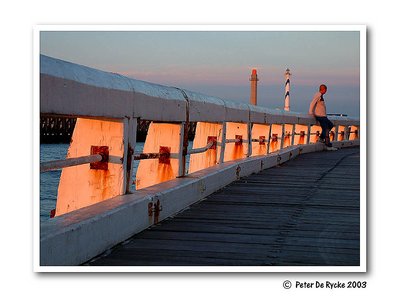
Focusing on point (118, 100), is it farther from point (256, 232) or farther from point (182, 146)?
point (182, 146)

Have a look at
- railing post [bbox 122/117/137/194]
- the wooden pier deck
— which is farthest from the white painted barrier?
the wooden pier deck

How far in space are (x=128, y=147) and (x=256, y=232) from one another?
1.17 meters

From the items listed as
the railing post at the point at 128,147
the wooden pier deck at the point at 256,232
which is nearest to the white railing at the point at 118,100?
the railing post at the point at 128,147

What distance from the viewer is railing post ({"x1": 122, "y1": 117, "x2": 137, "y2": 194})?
247 inches

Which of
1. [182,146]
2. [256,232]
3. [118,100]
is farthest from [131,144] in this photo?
[182,146]

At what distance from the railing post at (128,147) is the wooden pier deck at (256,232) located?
1.36ft

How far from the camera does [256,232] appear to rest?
6492 millimetres

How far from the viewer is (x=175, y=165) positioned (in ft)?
26.7

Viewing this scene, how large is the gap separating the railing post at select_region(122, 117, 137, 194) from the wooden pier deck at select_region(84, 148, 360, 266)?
0.42 metres

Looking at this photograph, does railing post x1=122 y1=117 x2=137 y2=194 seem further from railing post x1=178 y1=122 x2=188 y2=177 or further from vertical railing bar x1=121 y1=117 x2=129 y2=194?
railing post x1=178 y1=122 x2=188 y2=177

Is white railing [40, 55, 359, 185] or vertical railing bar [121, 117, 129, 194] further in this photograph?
vertical railing bar [121, 117, 129, 194]
